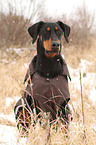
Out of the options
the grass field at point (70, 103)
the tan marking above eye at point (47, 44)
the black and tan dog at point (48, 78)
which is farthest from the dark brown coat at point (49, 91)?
the tan marking above eye at point (47, 44)

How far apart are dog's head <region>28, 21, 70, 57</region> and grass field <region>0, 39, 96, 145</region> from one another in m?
0.42

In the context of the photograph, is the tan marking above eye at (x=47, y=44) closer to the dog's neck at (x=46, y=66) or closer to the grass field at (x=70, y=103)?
the dog's neck at (x=46, y=66)

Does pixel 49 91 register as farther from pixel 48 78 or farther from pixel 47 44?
pixel 47 44

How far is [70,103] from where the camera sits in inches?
104

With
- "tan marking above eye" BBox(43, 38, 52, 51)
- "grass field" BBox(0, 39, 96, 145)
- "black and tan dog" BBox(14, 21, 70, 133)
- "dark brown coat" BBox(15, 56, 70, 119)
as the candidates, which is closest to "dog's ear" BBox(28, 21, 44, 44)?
"black and tan dog" BBox(14, 21, 70, 133)

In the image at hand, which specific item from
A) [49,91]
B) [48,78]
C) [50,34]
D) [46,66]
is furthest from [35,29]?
[49,91]

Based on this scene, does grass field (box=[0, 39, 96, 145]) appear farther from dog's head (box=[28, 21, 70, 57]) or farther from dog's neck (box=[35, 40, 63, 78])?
dog's head (box=[28, 21, 70, 57])

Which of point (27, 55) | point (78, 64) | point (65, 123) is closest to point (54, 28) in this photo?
point (65, 123)

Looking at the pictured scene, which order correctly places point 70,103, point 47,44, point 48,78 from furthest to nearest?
point 70,103 < point 48,78 < point 47,44

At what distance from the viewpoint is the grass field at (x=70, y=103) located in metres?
1.65

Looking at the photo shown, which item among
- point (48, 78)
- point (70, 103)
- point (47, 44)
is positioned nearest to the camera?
point (47, 44)

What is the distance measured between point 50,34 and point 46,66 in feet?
1.09

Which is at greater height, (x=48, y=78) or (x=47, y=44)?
(x=47, y=44)

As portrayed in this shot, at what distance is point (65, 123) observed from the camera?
191cm
